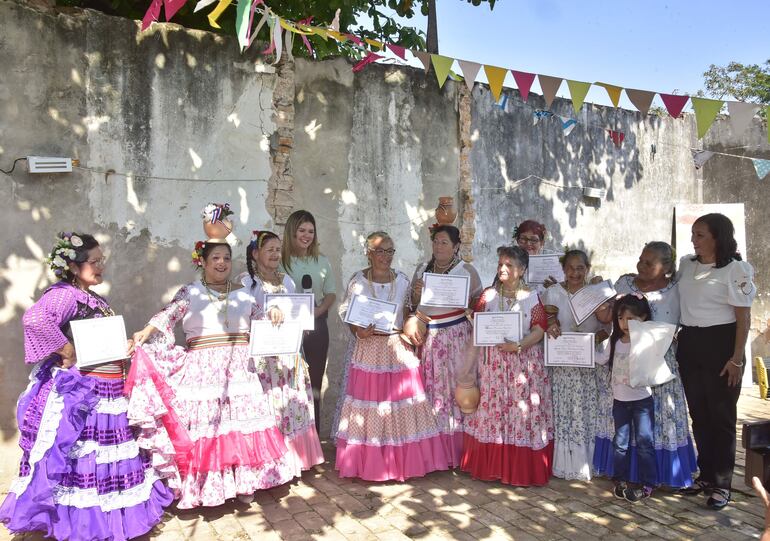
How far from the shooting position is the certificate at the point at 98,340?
12.5ft

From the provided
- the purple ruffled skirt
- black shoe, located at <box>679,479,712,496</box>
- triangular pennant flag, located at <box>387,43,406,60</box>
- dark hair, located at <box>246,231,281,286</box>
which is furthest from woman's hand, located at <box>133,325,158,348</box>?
black shoe, located at <box>679,479,712,496</box>

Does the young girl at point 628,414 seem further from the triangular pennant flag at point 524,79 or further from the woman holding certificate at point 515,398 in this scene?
the triangular pennant flag at point 524,79

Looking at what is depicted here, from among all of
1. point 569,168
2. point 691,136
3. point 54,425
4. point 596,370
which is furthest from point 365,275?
point 691,136

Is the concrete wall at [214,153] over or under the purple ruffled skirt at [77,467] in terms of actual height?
over

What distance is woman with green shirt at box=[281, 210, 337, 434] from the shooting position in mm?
5430

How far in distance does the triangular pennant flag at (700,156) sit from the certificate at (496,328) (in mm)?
7476

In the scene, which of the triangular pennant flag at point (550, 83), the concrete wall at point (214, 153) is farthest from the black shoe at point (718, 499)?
the concrete wall at point (214, 153)

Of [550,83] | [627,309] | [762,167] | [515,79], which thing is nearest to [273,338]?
[627,309]

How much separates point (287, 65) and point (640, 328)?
4.38 metres

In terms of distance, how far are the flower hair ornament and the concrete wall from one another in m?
1.44

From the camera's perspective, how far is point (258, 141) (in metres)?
6.15

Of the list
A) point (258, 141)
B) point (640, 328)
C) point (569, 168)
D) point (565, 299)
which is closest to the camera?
point (640, 328)

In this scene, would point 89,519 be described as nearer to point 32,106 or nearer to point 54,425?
point 54,425

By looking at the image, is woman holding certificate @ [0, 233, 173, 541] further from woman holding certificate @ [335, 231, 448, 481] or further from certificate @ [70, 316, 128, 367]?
woman holding certificate @ [335, 231, 448, 481]
